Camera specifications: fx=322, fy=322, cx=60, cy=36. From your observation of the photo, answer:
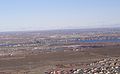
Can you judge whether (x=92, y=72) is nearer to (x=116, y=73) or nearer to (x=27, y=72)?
(x=116, y=73)

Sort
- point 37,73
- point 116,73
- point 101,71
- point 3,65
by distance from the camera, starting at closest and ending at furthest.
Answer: point 116,73 → point 101,71 → point 37,73 → point 3,65

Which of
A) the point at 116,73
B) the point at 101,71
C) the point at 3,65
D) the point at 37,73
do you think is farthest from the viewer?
the point at 3,65

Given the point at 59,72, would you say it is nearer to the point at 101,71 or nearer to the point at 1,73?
the point at 101,71

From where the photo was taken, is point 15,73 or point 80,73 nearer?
point 80,73

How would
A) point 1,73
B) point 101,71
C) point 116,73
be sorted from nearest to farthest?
point 116,73 → point 101,71 → point 1,73

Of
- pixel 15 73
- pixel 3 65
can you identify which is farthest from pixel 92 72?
pixel 3 65

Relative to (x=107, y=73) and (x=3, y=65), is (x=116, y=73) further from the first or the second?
(x=3, y=65)

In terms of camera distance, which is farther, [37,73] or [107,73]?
[37,73]

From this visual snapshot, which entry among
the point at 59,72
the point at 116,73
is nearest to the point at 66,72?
the point at 59,72

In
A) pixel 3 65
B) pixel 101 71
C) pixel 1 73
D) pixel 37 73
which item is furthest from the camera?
pixel 3 65
